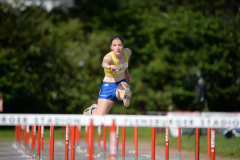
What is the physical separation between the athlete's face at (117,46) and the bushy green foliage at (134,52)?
55.8 ft

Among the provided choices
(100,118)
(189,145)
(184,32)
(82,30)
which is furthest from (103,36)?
(100,118)

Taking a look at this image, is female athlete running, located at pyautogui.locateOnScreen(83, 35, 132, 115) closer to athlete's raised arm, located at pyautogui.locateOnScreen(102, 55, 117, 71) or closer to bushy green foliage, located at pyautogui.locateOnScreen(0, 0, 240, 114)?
athlete's raised arm, located at pyautogui.locateOnScreen(102, 55, 117, 71)

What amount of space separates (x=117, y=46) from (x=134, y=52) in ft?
73.0

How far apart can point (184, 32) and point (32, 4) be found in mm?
11564

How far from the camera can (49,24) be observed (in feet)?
80.6

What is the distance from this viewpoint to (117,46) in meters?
6.32

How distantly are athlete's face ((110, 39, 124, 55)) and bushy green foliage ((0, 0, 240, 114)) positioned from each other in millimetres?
17003

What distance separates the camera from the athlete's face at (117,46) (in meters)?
6.30

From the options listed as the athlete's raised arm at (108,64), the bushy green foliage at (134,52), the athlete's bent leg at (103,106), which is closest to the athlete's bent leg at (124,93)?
the athlete's bent leg at (103,106)

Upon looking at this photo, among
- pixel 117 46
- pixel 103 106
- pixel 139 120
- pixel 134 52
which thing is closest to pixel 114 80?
pixel 103 106

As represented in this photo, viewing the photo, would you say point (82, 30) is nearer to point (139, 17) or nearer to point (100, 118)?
point (139, 17)

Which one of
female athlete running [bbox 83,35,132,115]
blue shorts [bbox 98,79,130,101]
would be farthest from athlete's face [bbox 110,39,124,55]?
blue shorts [bbox 98,79,130,101]

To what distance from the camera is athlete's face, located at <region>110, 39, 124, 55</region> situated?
6.30m

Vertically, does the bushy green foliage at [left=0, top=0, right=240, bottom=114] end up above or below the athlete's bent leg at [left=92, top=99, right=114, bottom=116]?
above
